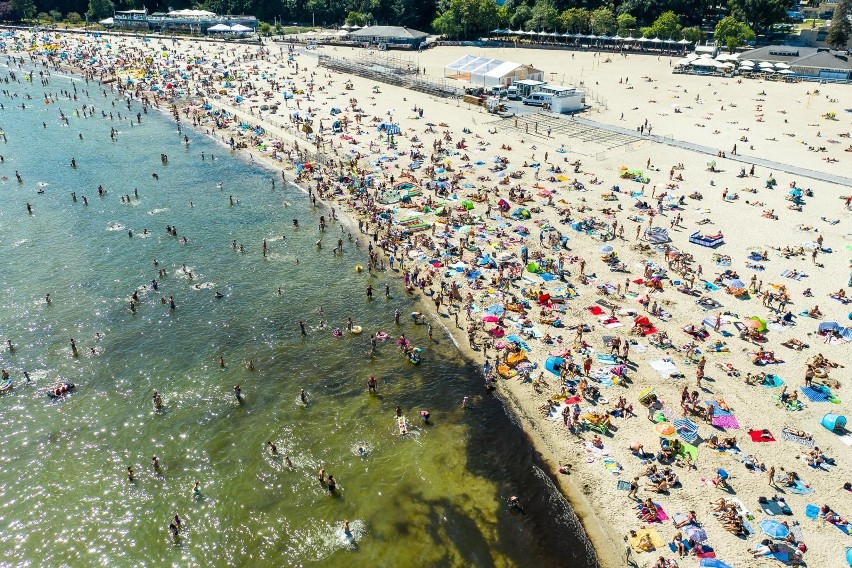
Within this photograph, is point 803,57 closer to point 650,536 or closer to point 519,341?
point 519,341

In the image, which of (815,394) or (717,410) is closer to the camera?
(717,410)

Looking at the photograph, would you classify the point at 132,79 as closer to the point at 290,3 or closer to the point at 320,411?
the point at 290,3

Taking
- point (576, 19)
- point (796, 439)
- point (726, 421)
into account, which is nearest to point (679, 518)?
point (726, 421)

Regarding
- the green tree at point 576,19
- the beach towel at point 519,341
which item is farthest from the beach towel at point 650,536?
the green tree at point 576,19

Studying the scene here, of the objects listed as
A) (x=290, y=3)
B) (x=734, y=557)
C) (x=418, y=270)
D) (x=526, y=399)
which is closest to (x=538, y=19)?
(x=290, y=3)

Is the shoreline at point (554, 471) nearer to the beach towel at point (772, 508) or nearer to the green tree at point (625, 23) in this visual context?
the beach towel at point (772, 508)
